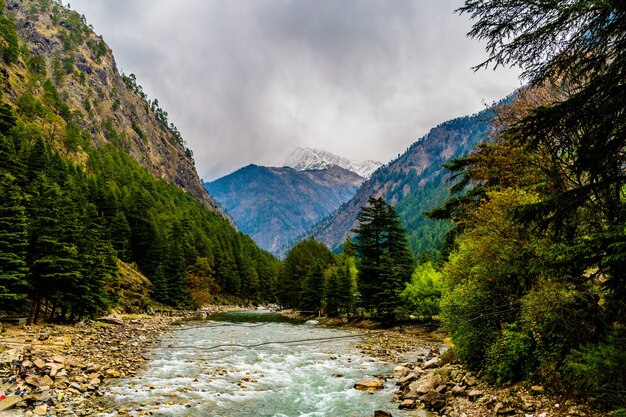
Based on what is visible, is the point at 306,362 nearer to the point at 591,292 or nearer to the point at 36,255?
the point at 591,292

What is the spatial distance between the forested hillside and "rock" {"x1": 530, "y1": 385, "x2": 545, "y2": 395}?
2917 centimetres

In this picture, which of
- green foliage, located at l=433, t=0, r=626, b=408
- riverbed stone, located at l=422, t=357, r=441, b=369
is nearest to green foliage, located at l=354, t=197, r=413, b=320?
riverbed stone, located at l=422, t=357, r=441, b=369

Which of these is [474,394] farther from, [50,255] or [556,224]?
[50,255]

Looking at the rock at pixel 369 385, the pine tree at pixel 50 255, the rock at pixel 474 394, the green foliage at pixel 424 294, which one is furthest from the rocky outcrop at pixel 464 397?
the pine tree at pixel 50 255

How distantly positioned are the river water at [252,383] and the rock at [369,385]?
398 millimetres

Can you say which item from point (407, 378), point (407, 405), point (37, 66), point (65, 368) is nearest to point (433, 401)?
point (407, 405)

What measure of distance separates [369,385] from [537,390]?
7986 millimetres

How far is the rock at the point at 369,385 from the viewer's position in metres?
17.4

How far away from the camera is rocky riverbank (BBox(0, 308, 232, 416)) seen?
12.7 m

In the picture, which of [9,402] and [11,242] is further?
[11,242]

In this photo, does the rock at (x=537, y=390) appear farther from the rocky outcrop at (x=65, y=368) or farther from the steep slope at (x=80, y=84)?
the steep slope at (x=80, y=84)

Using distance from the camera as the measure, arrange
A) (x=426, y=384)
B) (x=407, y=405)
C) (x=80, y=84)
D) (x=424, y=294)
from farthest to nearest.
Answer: (x=80, y=84) < (x=424, y=294) < (x=426, y=384) < (x=407, y=405)

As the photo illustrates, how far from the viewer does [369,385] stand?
17594 millimetres

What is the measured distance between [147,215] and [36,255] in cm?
5542
